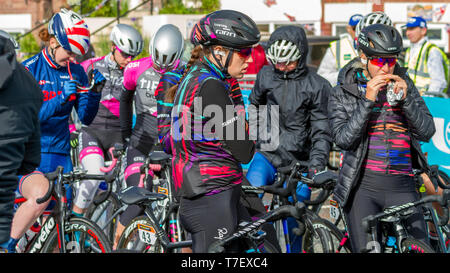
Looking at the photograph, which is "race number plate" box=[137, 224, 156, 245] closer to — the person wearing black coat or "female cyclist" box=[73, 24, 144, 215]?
the person wearing black coat

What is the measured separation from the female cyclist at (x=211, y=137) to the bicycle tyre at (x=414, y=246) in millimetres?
1266

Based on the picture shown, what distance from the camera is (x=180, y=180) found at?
15.2 feet

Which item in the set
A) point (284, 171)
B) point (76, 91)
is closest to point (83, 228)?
point (76, 91)

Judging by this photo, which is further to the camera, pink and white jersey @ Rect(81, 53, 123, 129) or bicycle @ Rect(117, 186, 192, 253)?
pink and white jersey @ Rect(81, 53, 123, 129)

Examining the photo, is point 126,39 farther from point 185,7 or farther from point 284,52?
point 185,7

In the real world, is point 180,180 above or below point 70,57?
below

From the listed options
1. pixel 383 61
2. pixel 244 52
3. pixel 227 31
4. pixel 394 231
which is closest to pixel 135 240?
pixel 394 231

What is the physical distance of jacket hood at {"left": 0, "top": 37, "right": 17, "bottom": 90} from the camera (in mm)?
3369

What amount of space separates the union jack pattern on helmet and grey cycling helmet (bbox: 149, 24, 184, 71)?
708mm

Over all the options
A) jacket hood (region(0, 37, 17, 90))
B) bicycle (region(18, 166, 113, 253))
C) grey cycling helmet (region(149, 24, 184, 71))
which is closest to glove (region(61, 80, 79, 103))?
bicycle (region(18, 166, 113, 253))
